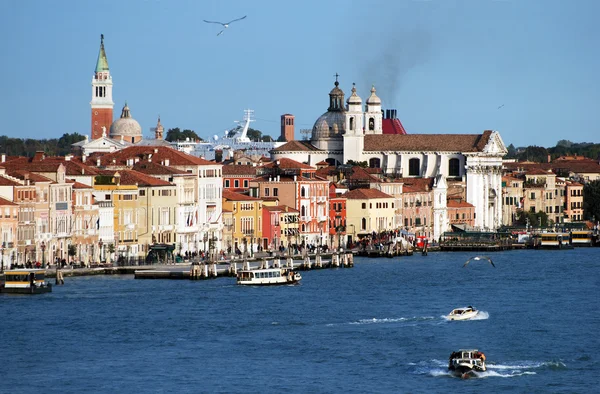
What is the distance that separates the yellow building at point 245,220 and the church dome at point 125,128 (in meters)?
43.0

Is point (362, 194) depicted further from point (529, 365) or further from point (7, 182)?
point (529, 365)

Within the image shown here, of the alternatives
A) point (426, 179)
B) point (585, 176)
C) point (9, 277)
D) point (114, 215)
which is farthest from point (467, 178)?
point (9, 277)

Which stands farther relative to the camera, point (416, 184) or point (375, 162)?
point (375, 162)

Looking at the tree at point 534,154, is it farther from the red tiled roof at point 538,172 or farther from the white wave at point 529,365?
the white wave at point 529,365

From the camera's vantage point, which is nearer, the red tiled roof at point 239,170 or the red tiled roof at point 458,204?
the red tiled roof at point 239,170

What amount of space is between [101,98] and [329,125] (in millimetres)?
18987

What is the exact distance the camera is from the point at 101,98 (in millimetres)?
117750

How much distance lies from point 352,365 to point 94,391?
5546 millimetres

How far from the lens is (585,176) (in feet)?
406

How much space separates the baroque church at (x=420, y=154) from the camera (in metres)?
101

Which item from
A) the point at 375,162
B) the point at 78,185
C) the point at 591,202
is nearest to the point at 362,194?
the point at 375,162

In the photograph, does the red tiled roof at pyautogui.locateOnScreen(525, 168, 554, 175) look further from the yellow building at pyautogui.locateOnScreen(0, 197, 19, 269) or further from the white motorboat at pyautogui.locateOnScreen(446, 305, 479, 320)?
the white motorboat at pyautogui.locateOnScreen(446, 305, 479, 320)

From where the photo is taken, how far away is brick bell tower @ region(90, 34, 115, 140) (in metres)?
117

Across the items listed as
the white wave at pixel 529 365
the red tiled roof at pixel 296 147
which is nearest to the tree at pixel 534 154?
the red tiled roof at pixel 296 147
